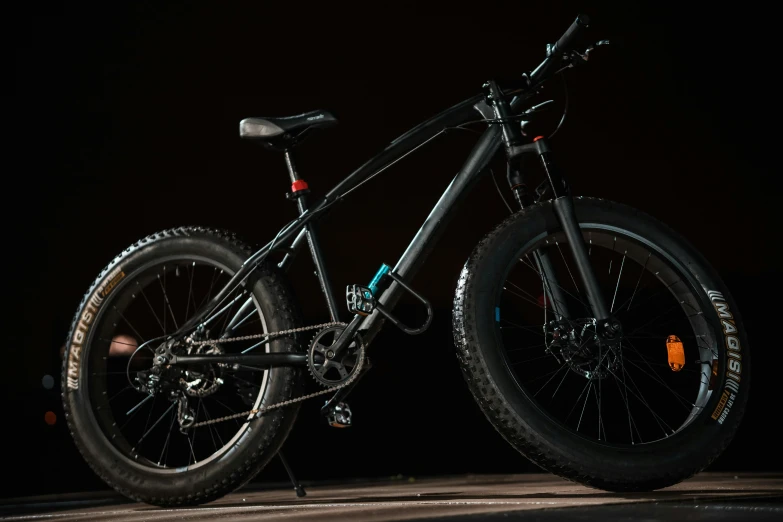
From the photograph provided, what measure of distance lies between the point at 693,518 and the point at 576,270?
2.52 feet

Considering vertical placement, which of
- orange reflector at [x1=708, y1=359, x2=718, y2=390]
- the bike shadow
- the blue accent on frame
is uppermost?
the blue accent on frame

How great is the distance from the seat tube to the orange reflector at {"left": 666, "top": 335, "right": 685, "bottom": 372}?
987 mm

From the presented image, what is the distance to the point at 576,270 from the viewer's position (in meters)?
2.26

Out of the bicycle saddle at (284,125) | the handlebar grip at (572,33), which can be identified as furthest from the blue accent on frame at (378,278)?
the handlebar grip at (572,33)

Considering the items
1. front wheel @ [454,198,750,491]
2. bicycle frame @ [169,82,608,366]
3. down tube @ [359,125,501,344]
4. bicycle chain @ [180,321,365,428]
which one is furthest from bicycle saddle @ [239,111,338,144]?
front wheel @ [454,198,750,491]

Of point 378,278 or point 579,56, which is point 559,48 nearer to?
point 579,56

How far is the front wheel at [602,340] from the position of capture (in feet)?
6.63

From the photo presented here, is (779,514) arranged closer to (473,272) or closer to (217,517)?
(473,272)

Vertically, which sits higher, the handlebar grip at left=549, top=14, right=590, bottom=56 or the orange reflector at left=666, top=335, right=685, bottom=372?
the handlebar grip at left=549, top=14, right=590, bottom=56

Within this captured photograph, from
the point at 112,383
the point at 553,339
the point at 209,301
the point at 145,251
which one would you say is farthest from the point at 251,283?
the point at 553,339

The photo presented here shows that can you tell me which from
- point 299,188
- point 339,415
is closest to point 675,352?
point 339,415

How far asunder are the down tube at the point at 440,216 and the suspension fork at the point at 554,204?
2.3 inches

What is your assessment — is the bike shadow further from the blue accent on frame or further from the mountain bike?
the blue accent on frame

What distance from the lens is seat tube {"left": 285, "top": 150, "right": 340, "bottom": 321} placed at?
101 inches
